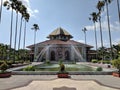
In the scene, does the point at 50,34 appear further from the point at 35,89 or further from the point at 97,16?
the point at 35,89

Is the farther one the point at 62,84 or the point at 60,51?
the point at 60,51

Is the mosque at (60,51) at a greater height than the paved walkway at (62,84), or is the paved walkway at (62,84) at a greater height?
the mosque at (60,51)

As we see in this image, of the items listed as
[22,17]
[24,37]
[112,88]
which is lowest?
[112,88]

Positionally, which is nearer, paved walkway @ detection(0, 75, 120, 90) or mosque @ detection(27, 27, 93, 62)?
paved walkway @ detection(0, 75, 120, 90)

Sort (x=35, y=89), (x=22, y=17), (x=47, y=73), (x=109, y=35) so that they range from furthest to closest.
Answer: (x=22, y=17), (x=109, y=35), (x=47, y=73), (x=35, y=89)

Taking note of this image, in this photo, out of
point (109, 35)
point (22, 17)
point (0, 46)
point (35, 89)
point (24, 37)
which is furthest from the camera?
point (0, 46)

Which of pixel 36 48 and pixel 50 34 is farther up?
pixel 50 34

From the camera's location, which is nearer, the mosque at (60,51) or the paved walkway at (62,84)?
the paved walkway at (62,84)

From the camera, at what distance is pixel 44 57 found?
63875mm

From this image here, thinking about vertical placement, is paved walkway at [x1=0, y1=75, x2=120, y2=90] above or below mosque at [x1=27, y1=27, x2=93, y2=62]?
below

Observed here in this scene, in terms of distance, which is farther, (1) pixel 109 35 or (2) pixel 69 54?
(2) pixel 69 54

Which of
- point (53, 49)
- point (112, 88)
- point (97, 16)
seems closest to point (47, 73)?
point (112, 88)

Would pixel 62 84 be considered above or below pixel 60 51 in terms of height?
below

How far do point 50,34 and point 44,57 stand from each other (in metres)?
16.5
